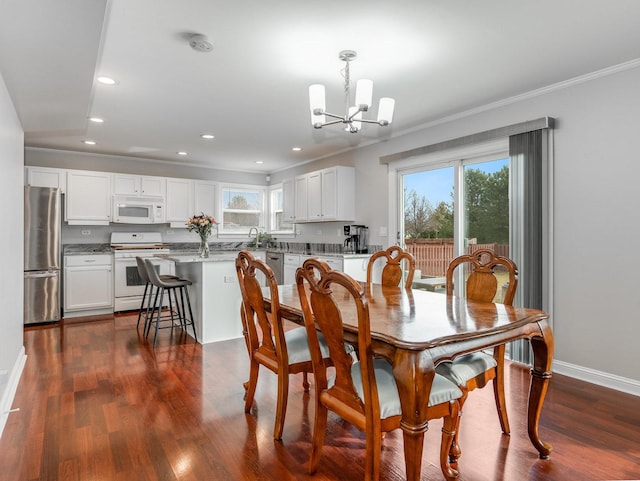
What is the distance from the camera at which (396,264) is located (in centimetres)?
319

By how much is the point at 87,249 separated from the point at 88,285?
0.79m

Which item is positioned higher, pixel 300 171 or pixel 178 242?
pixel 300 171

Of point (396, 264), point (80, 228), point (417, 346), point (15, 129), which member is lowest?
point (417, 346)

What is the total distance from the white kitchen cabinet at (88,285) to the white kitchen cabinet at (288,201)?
282cm

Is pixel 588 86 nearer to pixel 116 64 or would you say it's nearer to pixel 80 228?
pixel 116 64

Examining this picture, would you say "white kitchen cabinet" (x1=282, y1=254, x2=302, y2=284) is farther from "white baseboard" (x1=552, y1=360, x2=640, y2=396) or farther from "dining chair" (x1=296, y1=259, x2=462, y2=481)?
"dining chair" (x1=296, y1=259, x2=462, y2=481)

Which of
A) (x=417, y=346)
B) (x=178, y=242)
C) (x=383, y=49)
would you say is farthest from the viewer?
(x=178, y=242)

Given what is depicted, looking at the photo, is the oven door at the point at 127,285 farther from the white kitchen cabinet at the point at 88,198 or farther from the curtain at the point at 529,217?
the curtain at the point at 529,217

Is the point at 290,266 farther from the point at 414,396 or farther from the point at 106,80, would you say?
the point at 414,396

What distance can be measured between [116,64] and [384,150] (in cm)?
328

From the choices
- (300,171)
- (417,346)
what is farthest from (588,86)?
(300,171)

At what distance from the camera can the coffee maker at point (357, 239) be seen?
5.39 metres

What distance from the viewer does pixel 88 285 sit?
5.52 metres

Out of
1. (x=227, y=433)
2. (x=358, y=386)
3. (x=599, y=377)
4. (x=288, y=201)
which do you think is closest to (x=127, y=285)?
(x=288, y=201)
